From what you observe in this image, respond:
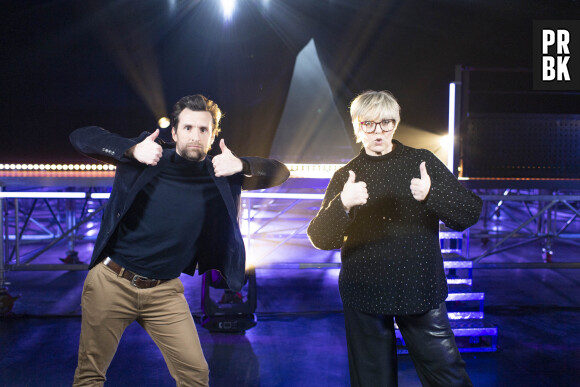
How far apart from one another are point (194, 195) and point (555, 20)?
6.69 m

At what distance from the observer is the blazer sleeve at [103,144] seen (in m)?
2.02

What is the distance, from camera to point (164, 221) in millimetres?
2148

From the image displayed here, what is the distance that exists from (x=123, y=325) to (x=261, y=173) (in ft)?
3.60

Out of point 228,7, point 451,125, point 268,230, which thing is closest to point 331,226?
point 451,125

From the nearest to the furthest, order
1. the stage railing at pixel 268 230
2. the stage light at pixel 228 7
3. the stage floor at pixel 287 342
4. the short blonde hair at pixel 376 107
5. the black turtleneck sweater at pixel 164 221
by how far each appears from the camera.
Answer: the short blonde hair at pixel 376 107, the black turtleneck sweater at pixel 164 221, the stage floor at pixel 287 342, the stage railing at pixel 268 230, the stage light at pixel 228 7

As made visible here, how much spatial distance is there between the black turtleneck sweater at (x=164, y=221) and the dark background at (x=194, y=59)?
12.8 ft

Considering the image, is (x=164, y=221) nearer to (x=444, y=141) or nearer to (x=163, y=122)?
(x=163, y=122)

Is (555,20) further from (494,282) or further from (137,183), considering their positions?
(137,183)

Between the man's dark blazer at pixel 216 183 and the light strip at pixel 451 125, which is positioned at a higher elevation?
the light strip at pixel 451 125

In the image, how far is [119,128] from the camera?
6.18m

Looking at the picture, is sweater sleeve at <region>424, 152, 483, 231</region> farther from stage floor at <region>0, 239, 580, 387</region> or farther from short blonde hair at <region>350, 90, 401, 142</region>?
stage floor at <region>0, 239, 580, 387</region>

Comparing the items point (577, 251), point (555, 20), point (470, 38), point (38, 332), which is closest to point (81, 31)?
point (38, 332)

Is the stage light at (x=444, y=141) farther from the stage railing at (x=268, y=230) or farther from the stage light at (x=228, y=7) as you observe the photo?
the stage light at (x=228, y=7)

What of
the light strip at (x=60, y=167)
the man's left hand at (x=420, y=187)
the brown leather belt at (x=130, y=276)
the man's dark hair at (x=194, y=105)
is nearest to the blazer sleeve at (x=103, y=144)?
the man's dark hair at (x=194, y=105)
